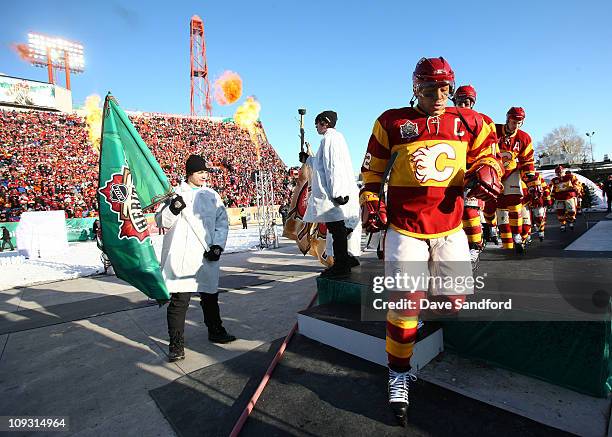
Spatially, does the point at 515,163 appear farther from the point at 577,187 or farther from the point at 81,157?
the point at 81,157

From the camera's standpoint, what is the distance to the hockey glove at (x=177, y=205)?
314 cm

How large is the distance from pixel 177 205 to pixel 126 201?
530mm

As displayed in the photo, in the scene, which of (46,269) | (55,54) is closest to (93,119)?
(55,54)

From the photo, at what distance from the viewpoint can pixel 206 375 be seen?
2.72m

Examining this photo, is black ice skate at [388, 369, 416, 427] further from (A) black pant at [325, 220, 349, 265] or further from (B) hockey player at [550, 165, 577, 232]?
(B) hockey player at [550, 165, 577, 232]

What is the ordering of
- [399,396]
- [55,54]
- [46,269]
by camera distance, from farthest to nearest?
[55,54]
[46,269]
[399,396]

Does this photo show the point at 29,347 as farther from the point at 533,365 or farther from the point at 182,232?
the point at 533,365

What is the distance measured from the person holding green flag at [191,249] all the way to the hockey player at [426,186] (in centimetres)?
186

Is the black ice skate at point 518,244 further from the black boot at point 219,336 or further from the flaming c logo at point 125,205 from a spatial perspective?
the flaming c logo at point 125,205

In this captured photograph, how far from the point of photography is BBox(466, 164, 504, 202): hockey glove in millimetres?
2027

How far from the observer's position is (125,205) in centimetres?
319

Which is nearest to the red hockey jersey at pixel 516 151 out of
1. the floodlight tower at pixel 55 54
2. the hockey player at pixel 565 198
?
the hockey player at pixel 565 198

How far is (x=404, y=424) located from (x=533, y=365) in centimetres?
99

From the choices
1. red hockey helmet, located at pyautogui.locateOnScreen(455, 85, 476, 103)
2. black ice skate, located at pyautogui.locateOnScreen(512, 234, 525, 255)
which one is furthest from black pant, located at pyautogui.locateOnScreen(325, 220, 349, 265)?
black ice skate, located at pyautogui.locateOnScreen(512, 234, 525, 255)
